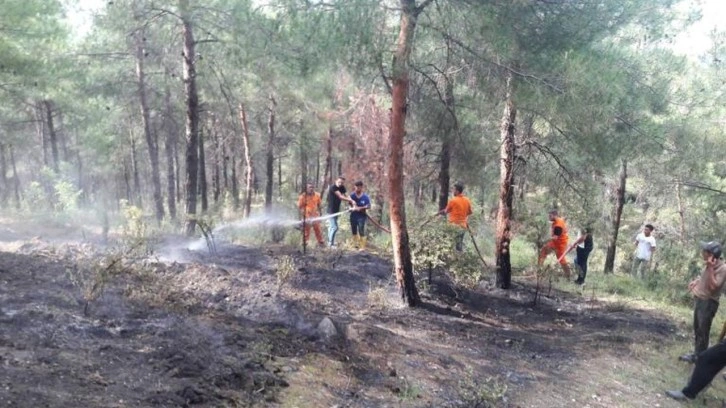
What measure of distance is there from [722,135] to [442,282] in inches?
339

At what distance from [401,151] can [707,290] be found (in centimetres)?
445

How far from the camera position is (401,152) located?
8.14 m

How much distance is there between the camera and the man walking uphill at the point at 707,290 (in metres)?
6.81

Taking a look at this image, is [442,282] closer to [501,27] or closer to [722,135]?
[501,27]

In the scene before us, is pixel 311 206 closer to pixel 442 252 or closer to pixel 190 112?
pixel 190 112

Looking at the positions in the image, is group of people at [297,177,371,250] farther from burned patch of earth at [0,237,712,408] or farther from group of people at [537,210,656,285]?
group of people at [537,210,656,285]

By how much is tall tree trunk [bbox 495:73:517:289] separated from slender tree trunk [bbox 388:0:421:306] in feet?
8.51

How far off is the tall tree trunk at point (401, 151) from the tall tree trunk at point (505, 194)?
2588 millimetres

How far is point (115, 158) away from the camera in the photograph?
31469 millimetres

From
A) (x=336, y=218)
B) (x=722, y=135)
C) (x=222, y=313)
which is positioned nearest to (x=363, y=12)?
(x=222, y=313)

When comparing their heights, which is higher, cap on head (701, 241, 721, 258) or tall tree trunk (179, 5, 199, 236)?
tall tree trunk (179, 5, 199, 236)

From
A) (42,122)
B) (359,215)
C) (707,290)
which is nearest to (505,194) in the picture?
(359,215)

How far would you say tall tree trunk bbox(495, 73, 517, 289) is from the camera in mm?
9953

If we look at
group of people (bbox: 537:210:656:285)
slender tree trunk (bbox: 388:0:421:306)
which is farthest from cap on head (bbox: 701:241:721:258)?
slender tree trunk (bbox: 388:0:421:306)
